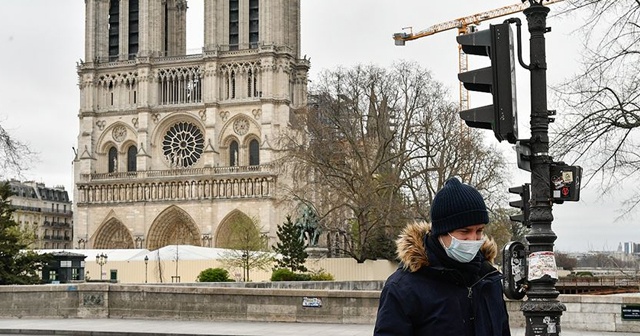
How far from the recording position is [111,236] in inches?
3103

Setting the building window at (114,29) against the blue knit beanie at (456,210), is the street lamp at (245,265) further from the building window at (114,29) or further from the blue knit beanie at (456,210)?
the blue knit beanie at (456,210)

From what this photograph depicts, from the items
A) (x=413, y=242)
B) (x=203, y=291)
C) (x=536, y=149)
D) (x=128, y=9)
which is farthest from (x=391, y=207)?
(x=128, y=9)

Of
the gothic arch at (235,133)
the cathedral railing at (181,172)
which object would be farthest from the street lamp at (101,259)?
the gothic arch at (235,133)

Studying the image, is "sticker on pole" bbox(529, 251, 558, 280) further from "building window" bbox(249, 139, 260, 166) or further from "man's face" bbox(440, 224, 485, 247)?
"building window" bbox(249, 139, 260, 166)

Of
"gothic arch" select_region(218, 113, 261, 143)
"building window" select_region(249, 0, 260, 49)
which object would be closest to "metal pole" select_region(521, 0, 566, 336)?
"gothic arch" select_region(218, 113, 261, 143)

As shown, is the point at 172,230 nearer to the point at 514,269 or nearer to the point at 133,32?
the point at 133,32

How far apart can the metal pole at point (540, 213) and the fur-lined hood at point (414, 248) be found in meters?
3.79

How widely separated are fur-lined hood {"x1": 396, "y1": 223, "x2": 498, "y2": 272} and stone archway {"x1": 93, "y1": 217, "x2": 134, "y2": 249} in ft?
247

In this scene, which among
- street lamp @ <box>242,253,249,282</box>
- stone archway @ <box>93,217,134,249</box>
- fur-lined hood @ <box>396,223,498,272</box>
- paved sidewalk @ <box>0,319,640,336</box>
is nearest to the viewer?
fur-lined hood @ <box>396,223,498,272</box>

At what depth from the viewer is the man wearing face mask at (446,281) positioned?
13.0ft

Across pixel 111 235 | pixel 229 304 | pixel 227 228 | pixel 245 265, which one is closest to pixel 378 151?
pixel 245 265

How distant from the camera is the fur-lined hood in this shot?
4.06 meters

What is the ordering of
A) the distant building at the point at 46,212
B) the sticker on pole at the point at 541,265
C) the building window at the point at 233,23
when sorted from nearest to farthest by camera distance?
the sticker on pole at the point at 541,265
the building window at the point at 233,23
the distant building at the point at 46,212

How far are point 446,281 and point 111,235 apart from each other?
252 ft
